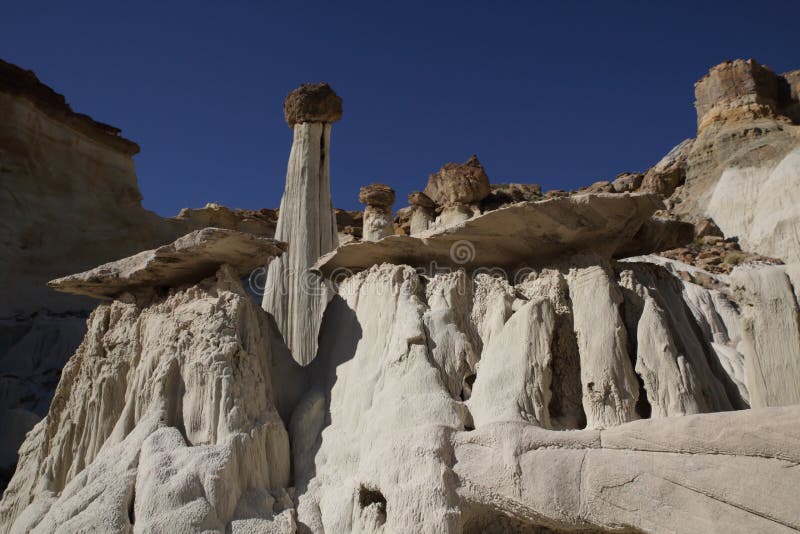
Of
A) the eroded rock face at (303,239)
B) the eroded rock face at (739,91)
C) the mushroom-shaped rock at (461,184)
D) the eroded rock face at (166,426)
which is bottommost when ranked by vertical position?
the eroded rock face at (166,426)

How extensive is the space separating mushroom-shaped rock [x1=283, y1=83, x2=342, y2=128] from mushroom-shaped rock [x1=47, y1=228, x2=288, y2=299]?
300 inches

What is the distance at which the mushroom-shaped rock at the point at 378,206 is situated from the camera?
1956 cm

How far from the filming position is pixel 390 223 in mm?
19859

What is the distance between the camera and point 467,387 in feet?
25.5

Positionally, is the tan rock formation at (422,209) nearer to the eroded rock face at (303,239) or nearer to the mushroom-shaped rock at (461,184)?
the mushroom-shaped rock at (461,184)

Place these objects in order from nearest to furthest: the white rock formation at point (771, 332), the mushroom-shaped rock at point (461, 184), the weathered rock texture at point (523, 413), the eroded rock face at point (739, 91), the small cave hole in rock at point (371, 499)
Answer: the weathered rock texture at point (523, 413), the white rock formation at point (771, 332), the small cave hole in rock at point (371, 499), the mushroom-shaped rock at point (461, 184), the eroded rock face at point (739, 91)

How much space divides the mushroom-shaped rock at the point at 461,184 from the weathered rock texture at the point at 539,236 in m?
13.4

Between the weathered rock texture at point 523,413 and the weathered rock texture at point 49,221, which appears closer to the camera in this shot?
the weathered rock texture at point 523,413

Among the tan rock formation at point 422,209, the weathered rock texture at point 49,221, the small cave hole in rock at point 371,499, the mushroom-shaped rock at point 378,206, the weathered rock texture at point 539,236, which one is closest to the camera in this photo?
the small cave hole in rock at point 371,499

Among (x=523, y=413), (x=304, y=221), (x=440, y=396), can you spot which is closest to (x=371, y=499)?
(x=440, y=396)

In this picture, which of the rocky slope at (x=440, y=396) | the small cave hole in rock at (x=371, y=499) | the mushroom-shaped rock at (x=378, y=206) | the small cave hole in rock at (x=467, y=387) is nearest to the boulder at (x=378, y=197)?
the mushroom-shaped rock at (x=378, y=206)

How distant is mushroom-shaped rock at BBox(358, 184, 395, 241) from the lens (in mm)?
19562

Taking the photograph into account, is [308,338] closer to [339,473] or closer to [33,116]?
[339,473]

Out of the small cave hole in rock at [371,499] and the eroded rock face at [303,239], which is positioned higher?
the eroded rock face at [303,239]
